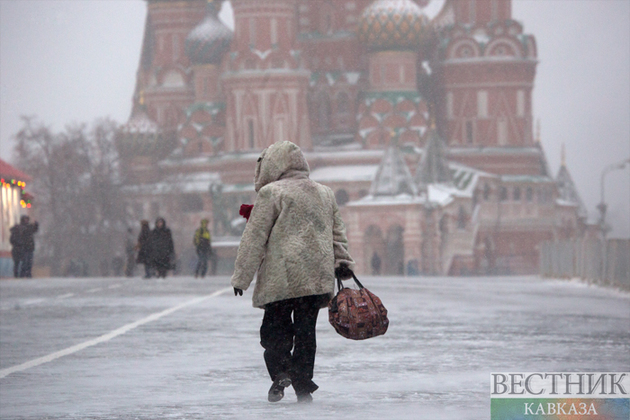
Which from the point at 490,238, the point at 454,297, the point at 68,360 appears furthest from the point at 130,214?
the point at 68,360

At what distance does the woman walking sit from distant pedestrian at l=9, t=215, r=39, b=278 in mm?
21029

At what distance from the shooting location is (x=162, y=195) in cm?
8212

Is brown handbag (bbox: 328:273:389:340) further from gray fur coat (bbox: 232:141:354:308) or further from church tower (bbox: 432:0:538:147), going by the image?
church tower (bbox: 432:0:538:147)

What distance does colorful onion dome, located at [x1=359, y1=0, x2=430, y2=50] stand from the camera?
81562 millimetres

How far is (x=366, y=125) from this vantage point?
83.3m

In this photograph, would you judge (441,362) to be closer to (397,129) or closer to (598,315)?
(598,315)

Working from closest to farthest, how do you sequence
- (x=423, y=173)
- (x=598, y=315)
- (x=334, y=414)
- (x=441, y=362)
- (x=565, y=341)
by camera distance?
(x=334, y=414), (x=441, y=362), (x=565, y=341), (x=598, y=315), (x=423, y=173)

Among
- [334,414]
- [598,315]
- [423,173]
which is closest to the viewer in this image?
[334,414]

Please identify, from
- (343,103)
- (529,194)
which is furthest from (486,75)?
(343,103)

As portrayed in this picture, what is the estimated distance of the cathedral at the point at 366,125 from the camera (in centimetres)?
7706

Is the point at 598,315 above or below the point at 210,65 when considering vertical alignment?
below

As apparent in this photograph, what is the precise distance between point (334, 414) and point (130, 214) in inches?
2587

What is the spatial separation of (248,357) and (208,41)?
75.6 meters

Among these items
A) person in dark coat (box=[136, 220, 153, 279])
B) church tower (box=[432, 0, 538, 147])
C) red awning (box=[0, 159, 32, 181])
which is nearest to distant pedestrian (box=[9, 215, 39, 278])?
person in dark coat (box=[136, 220, 153, 279])
